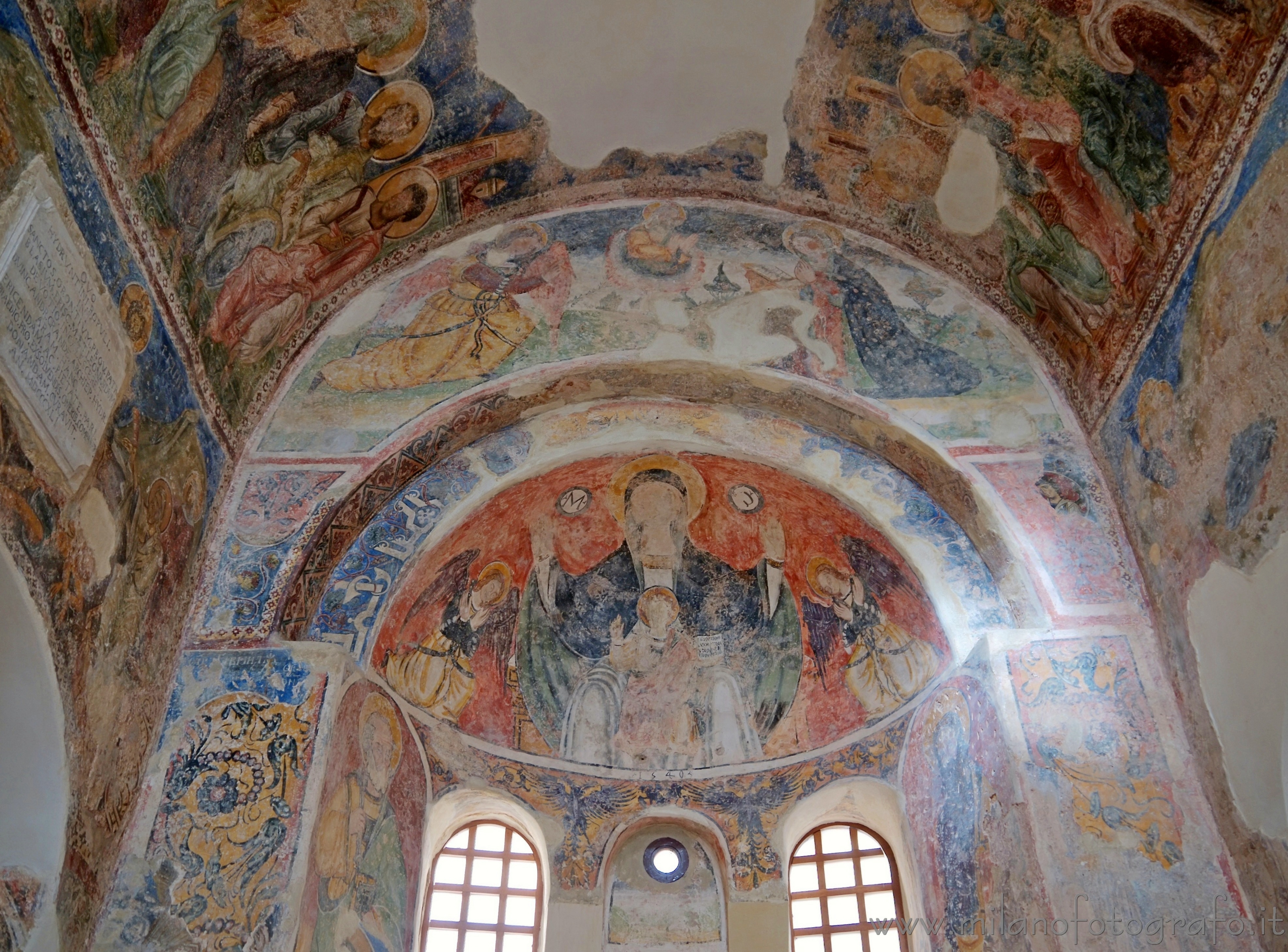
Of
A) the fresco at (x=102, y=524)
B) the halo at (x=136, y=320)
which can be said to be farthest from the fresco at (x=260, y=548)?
the halo at (x=136, y=320)

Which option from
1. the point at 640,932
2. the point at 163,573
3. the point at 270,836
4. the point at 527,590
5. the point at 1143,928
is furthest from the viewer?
the point at 527,590

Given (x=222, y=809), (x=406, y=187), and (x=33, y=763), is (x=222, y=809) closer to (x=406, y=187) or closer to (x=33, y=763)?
(x=33, y=763)

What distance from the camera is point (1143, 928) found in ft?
23.7

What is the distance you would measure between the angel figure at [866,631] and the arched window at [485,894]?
320 cm

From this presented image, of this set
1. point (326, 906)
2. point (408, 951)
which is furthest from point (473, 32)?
point (408, 951)

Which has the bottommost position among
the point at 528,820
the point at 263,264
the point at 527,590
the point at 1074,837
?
the point at 1074,837

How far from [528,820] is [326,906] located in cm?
232

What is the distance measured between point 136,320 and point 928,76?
238 inches

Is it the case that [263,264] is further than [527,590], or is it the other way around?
[527,590]

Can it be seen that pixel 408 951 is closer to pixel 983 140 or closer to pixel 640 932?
pixel 640 932

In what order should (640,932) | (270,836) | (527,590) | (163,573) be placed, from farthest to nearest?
(527,590), (640,932), (163,573), (270,836)

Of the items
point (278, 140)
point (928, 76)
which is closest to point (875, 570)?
point (928, 76)

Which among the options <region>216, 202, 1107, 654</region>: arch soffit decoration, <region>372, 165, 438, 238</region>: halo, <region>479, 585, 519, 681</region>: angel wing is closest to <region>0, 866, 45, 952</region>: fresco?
<region>216, 202, 1107, 654</region>: arch soffit decoration

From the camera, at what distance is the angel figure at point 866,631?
32.7ft
